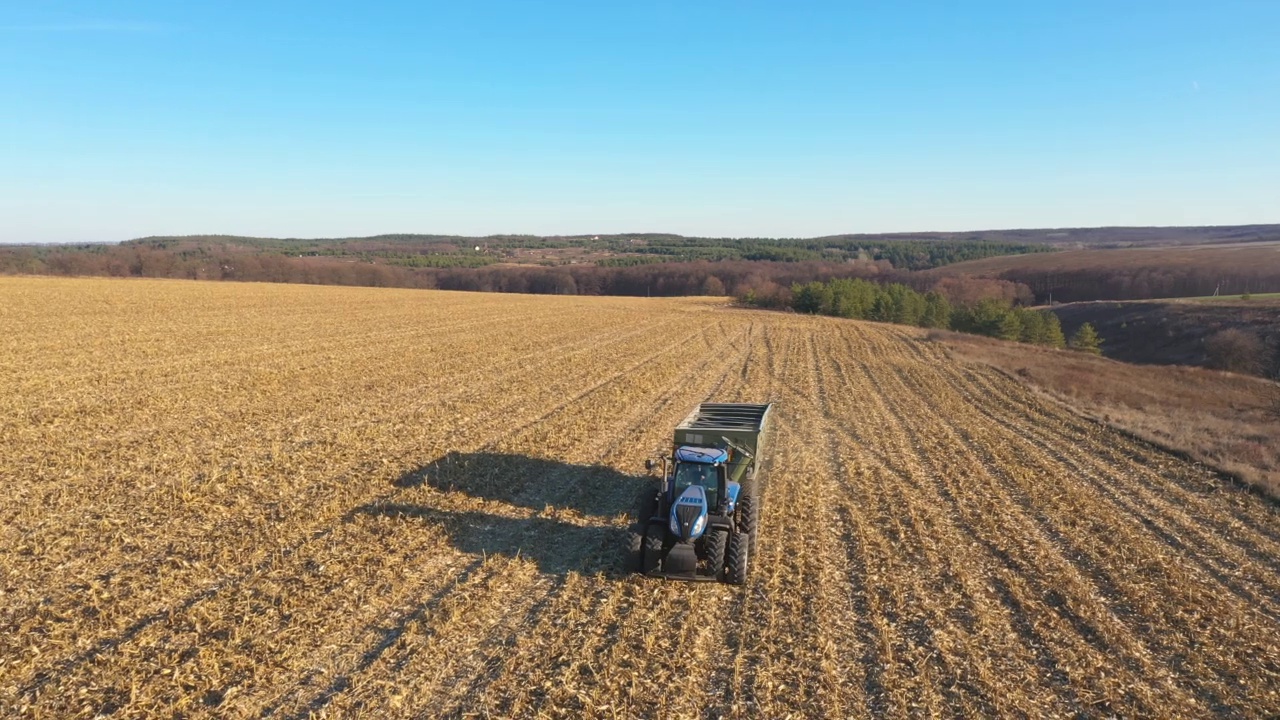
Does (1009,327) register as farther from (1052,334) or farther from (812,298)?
(812,298)

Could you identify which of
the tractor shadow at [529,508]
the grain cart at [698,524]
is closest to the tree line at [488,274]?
the tractor shadow at [529,508]

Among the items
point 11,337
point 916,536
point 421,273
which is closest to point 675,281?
point 421,273

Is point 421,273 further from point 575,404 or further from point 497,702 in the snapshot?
point 497,702

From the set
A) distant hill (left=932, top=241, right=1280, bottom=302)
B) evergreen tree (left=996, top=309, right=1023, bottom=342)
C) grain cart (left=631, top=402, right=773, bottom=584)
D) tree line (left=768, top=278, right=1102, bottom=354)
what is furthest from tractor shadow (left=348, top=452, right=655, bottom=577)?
distant hill (left=932, top=241, right=1280, bottom=302)

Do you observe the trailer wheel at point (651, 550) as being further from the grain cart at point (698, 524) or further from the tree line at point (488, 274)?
the tree line at point (488, 274)


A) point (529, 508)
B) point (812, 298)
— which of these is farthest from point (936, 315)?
point (529, 508)

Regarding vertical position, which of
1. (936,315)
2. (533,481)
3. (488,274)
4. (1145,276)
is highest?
(488,274)
